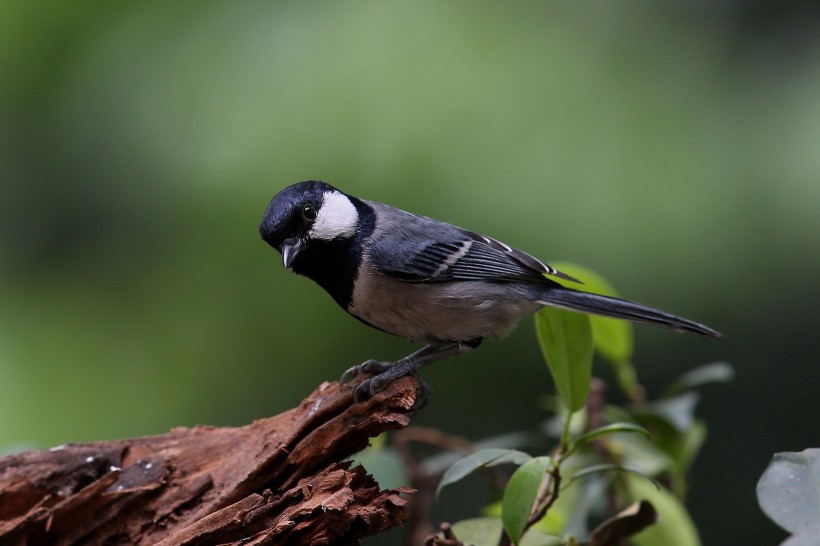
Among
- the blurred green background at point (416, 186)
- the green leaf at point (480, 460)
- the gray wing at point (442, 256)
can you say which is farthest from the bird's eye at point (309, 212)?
the blurred green background at point (416, 186)

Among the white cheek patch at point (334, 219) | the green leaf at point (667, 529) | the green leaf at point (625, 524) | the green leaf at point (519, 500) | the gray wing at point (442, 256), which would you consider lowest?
the green leaf at point (667, 529)

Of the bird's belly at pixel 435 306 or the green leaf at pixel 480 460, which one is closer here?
the green leaf at pixel 480 460

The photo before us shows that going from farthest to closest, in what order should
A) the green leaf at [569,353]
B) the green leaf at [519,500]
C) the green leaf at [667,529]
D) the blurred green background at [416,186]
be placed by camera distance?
the blurred green background at [416,186]
the green leaf at [667,529]
the green leaf at [569,353]
the green leaf at [519,500]

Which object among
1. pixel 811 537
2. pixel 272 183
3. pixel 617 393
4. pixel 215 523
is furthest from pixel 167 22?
pixel 811 537

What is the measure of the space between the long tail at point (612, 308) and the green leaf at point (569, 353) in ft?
0.11

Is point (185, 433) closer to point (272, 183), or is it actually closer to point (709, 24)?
point (272, 183)

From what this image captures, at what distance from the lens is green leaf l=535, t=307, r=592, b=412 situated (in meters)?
1.49

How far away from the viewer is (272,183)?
291 cm

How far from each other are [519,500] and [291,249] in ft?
2.37

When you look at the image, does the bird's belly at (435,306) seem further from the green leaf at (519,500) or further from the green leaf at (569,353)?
the green leaf at (519,500)

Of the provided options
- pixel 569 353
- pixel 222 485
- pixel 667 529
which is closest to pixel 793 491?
pixel 569 353

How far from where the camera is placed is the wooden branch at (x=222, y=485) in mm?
1293

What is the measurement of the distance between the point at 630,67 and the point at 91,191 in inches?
82.2

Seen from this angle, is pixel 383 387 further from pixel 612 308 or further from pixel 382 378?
pixel 612 308
